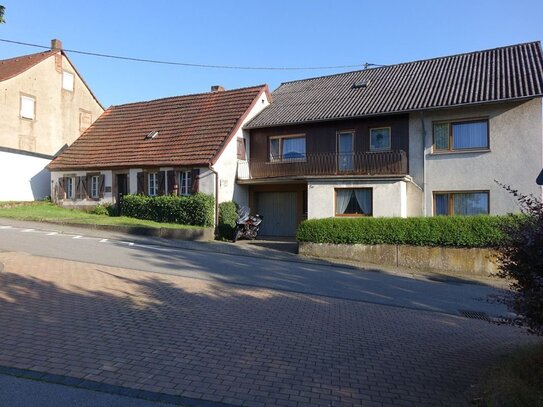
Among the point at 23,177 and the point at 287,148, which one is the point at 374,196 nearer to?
the point at 287,148

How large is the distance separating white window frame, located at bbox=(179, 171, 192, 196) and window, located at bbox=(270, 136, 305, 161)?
4.18 m

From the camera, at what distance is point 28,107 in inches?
1115

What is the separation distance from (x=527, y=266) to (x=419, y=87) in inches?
709

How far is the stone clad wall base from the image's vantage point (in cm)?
1493

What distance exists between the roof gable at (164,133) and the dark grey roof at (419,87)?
1714 mm

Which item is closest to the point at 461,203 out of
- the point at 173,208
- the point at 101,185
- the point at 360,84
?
the point at 360,84

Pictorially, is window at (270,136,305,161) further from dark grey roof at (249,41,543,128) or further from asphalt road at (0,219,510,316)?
asphalt road at (0,219,510,316)

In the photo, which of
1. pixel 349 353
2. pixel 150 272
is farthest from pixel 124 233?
pixel 349 353

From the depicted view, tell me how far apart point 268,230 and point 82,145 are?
1247cm

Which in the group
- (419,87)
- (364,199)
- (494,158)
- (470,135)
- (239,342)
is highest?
(419,87)

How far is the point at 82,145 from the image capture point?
27203 millimetres

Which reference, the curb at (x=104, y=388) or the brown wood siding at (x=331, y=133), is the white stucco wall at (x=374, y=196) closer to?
the brown wood siding at (x=331, y=133)

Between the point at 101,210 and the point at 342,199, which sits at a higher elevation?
the point at 342,199

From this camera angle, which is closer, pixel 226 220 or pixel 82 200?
pixel 226 220
